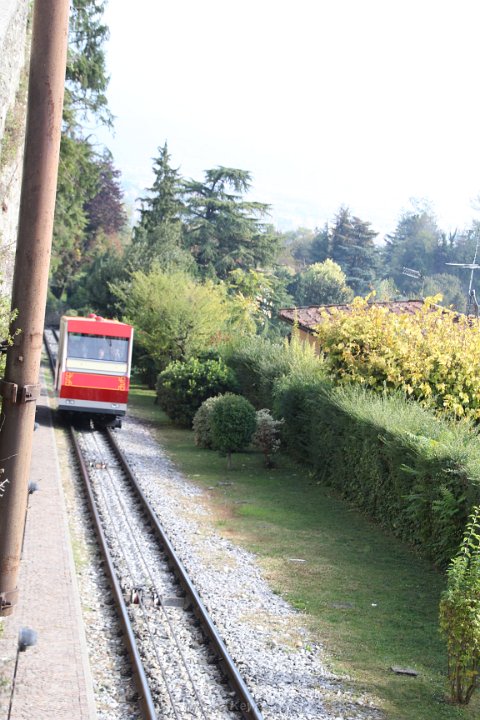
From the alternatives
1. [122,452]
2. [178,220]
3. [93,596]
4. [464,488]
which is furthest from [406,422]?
[178,220]

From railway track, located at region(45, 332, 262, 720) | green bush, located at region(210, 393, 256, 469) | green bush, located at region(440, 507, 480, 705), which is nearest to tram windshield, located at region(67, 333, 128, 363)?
green bush, located at region(210, 393, 256, 469)

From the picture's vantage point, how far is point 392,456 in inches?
650

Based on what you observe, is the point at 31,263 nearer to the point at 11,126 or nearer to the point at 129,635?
the point at 129,635

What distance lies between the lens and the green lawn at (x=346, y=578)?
10070 millimetres

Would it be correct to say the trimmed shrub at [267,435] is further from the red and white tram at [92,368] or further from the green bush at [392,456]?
the red and white tram at [92,368]

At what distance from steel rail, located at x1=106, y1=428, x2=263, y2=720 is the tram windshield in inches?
345

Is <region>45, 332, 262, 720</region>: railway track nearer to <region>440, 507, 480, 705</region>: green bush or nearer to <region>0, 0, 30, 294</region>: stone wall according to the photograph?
<region>440, 507, 480, 705</region>: green bush

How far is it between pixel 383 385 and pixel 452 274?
295 ft

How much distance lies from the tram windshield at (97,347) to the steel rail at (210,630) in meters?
8.75

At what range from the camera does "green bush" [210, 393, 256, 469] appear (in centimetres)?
2334

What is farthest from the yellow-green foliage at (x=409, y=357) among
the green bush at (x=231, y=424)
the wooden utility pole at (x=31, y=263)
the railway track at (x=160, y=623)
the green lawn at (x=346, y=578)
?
the wooden utility pole at (x=31, y=263)

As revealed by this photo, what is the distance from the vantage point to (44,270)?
8.44 m

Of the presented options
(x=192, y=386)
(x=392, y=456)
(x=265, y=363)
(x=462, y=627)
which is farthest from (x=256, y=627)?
(x=192, y=386)

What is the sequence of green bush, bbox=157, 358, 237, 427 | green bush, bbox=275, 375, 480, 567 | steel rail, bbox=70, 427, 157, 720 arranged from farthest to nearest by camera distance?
green bush, bbox=157, 358, 237, 427
green bush, bbox=275, 375, 480, 567
steel rail, bbox=70, 427, 157, 720
